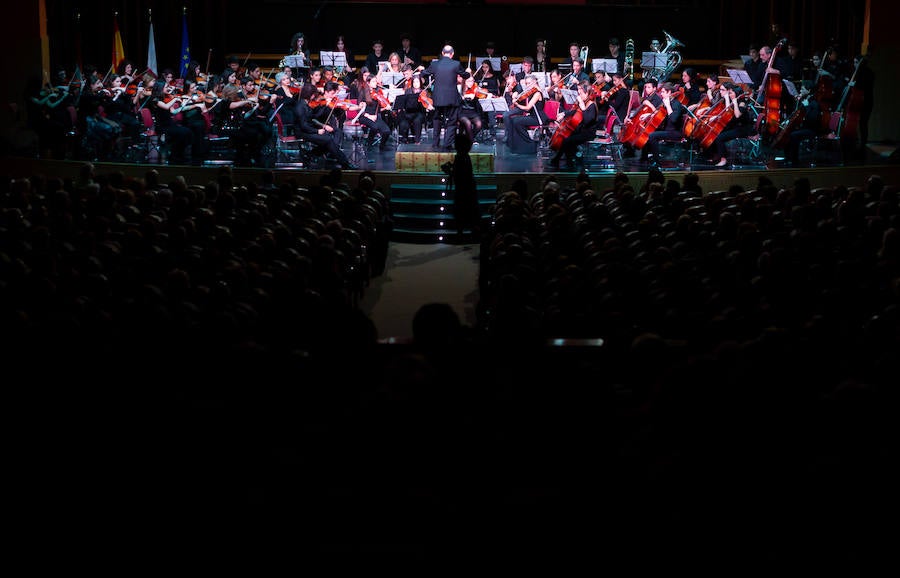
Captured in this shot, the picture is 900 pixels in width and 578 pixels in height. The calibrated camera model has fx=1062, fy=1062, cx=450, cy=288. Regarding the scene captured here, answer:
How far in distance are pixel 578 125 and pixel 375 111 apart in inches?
123

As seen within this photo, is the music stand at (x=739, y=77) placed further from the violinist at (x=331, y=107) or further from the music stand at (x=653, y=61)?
the violinist at (x=331, y=107)

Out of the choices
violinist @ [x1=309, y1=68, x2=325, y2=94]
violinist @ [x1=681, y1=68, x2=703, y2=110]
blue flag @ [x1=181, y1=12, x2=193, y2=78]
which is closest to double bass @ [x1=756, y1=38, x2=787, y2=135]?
violinist @ [x1=681, y1=68, x2=703, y2=110]

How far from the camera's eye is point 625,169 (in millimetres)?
13930

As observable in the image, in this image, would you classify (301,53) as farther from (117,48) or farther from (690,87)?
(690,87)

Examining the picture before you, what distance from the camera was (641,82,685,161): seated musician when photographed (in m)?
14.1

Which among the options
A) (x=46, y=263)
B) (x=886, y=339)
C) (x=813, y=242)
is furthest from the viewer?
(x=813, y=242)

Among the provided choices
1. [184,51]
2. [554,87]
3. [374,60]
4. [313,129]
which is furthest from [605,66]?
[184,51]

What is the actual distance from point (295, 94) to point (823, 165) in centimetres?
726

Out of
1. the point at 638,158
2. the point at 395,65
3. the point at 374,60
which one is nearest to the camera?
the point at 638,158

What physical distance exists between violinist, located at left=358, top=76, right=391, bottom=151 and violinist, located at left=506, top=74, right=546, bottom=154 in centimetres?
186

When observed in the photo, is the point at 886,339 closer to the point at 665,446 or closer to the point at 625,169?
the point at 665,446

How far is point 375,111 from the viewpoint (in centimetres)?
1540

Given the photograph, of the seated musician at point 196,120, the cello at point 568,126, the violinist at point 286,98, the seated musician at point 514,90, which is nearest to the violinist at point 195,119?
the seated musician at point 196,120

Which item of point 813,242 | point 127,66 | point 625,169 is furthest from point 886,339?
point 127,66
